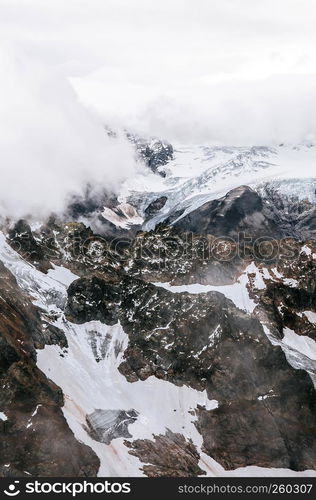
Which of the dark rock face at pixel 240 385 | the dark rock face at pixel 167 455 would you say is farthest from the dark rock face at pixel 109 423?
the dark rock face at pixel 240 385

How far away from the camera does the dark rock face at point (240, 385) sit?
176 metres

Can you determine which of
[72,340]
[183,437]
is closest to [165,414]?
[183,437]

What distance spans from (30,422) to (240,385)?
217 feet

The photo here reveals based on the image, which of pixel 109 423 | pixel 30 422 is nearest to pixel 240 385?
pixel 109 423

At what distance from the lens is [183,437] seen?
172 meters

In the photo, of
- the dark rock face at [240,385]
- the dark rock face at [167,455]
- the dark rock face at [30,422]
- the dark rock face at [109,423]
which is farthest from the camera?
the dark rock face at [240,385]

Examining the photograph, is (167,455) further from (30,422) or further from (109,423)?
(30,422)

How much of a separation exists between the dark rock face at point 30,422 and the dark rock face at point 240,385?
1361 inches

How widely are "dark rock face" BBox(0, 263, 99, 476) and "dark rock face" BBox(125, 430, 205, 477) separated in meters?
13.9

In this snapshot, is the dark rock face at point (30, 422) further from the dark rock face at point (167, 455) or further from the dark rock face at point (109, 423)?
the dark rock face at point (167, 455)

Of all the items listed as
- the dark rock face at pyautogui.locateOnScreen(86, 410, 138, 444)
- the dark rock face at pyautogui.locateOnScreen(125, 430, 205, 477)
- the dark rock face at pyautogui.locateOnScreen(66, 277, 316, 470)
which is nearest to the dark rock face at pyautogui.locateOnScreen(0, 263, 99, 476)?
the dark rock face at pyautogui.locateOnScreen(86, 410, 138, 444)

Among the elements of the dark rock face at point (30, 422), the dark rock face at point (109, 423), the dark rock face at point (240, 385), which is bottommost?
the dark rock face at point (240, 385)
